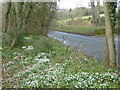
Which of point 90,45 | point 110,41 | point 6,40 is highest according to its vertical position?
point 110,41

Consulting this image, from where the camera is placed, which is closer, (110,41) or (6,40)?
(110,41)

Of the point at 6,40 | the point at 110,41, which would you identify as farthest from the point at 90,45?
the point at 110,41

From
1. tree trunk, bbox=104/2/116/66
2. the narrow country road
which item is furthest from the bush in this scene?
tree trunk, bbox=104/2/116/66

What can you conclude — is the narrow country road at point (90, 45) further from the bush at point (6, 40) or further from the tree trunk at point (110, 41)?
the bush at point (6, 40)

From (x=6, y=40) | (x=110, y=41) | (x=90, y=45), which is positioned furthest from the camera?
(x=90, y=45)

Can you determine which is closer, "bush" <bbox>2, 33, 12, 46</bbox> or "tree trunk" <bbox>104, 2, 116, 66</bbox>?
"tree trunk" <bbox>104, 2, 116, 66</bbox>

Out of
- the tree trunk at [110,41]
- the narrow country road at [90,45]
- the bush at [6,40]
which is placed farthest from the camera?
the bush at [6,40]

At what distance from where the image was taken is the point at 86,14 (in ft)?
119

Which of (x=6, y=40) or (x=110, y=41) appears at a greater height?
(x=110, y=41)

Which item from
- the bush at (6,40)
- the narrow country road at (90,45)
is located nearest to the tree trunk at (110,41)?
the narrow country road at (90,45)

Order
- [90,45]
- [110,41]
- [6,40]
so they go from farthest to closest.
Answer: [90,45] < [6,40] < [110,41]

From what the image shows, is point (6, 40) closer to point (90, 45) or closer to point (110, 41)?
point (90, 45)

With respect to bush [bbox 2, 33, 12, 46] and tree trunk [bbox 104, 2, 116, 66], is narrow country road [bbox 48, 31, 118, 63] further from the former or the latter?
bush [bbox 2, 33, 12, 46]

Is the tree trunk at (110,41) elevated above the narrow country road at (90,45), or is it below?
above
